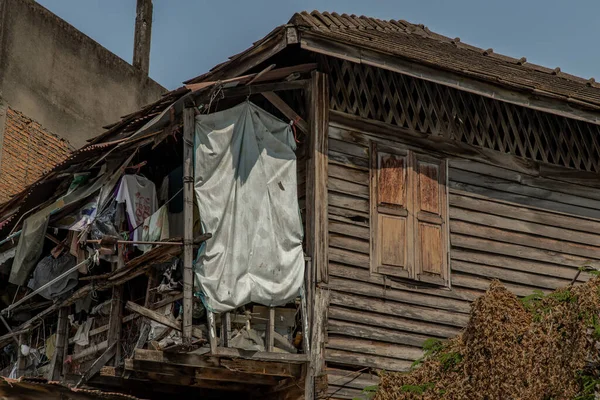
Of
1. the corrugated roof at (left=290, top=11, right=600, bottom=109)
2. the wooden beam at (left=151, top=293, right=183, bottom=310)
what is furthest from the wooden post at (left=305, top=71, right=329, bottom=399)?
the wooden beam at (left=151, top=293, right=183, bottom=310)

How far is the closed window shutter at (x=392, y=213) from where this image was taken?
13703mm

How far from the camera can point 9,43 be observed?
65.2 feet

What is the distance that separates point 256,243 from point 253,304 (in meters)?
0.71

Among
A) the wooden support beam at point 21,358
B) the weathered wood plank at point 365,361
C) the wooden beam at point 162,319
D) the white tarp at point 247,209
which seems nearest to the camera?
the wooden beam at point 162,319

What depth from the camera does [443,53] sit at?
49.7 feet

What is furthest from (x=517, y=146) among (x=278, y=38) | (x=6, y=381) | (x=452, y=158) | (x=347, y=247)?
(x=6, y=381)

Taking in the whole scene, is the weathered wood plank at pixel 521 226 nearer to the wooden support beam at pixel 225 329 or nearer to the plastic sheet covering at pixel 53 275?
the wooden support beam at pixel 225 329

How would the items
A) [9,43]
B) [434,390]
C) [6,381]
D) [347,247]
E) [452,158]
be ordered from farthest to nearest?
[9,43]
[452,158]
[347,247]
[434,390]
[6,381]

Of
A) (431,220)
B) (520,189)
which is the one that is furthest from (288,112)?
(520,189)

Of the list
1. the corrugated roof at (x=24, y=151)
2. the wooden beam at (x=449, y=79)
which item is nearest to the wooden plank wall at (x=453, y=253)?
the wooden beam at (x=449, y=79)

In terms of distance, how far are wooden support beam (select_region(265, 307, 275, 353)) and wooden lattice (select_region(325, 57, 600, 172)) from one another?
2.91 metres

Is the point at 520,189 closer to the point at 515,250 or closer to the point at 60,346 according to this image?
Answer: the point at 515,250

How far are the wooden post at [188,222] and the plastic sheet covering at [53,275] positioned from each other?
2977mm

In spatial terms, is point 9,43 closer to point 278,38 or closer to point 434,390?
point 278,38
